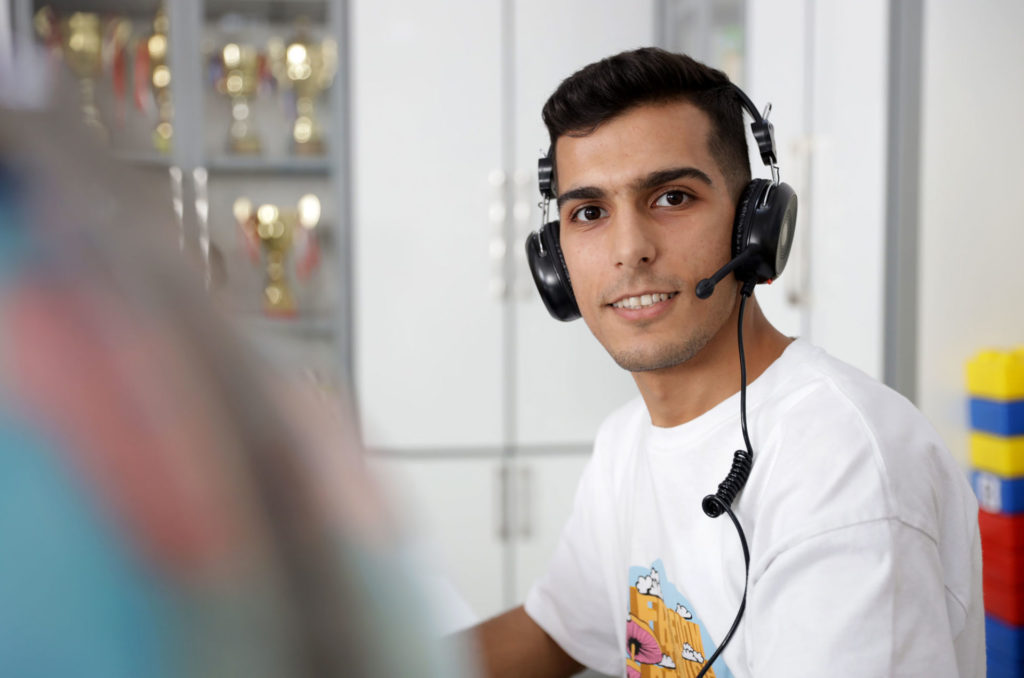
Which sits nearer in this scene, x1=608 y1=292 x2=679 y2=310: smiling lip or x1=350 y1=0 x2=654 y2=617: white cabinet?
x1=608 y1=292 x2=679 y2=310: smiling lip

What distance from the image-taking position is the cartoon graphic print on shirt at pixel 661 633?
887mm

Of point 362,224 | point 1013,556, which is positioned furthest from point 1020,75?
point 362,224

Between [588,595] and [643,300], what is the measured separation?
385mm

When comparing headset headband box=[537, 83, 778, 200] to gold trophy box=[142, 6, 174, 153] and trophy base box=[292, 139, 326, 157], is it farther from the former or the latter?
gold trophy box=[142, 6, 174, 153]

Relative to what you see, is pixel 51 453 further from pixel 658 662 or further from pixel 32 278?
pixel 658 662

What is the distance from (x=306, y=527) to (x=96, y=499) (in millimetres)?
40

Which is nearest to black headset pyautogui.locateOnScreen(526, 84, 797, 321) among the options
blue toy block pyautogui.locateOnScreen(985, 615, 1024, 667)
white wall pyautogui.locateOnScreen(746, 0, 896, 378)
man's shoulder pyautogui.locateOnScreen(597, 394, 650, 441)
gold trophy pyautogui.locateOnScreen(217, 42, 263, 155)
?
man's shoulder pyautogui.locateOnScreen(597, 394, 650, 441)

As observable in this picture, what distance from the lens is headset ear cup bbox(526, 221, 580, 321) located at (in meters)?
1.13

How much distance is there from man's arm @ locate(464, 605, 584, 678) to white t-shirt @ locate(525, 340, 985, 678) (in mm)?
19

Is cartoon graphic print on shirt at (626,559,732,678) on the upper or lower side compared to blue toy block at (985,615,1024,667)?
upper

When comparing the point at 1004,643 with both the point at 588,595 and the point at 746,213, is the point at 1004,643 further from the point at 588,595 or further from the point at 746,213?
the point at 746,213

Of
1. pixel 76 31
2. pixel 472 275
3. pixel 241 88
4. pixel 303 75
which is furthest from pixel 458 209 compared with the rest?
pixel 76 31

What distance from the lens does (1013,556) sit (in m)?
1.55

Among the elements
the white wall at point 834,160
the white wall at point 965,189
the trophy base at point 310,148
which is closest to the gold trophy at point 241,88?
the trophy base at point 310,148
